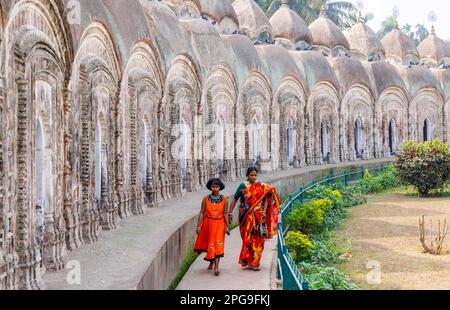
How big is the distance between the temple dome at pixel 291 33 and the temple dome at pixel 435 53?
9564 millimetres

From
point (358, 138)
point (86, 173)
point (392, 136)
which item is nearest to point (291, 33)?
point (358, 138)

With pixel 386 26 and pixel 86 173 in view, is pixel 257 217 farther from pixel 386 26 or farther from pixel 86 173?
pixel 386 26

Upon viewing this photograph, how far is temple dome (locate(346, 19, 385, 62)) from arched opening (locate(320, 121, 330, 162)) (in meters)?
6.85

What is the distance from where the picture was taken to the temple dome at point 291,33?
23.6m

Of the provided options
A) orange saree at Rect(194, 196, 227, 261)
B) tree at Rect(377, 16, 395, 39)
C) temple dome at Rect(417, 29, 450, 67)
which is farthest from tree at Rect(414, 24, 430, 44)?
orange saree at Rect(194, 196, 227, 261)

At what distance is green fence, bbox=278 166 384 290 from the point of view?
4.43 meters

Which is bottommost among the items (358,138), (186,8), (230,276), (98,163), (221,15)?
(230,276)

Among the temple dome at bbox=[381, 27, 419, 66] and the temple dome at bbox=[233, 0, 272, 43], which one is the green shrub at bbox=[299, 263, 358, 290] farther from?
the temple dome at bbox=[381, 27, 419, 66]

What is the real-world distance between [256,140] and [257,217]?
40.3 feet

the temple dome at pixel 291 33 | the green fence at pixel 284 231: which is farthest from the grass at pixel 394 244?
the temple dome at pixel 291 33

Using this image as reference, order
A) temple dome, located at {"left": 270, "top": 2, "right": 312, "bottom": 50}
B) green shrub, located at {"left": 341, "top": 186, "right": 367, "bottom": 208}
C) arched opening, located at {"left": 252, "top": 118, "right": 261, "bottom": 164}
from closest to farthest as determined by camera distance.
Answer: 1. green shrub, located at {"left": 341, "top": 186, "right": 367, "bottom": 208}
2. arched opening, located at {"left": 252, "top": 118, "right": 261, "bottom": 164}
3. temple dome, located at {"left": 270, "top": 2, "right": 312, "bottom": 50}

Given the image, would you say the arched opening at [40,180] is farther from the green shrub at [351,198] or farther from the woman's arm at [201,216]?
the green shrub at [351,198]

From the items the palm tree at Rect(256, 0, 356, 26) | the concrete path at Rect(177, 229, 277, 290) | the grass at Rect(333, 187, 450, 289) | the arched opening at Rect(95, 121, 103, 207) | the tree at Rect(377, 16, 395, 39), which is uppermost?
the tree at Rect(377, 16, 395, 39)

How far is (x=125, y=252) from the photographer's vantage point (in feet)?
20.2
